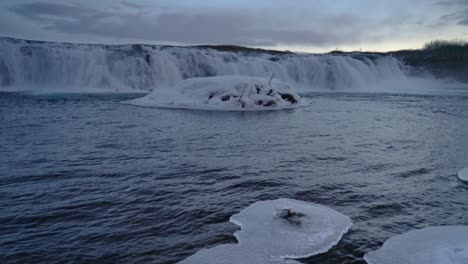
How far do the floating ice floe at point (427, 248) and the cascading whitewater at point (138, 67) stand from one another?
35.7m

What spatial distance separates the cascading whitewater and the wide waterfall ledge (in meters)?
16.7

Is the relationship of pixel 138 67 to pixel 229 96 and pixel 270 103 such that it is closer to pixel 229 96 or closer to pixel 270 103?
pixel 229 96

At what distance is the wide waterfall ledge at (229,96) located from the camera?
20.5m

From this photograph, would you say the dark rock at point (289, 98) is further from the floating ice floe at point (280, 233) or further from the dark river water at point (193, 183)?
the floating ice floe at point (280, 233)

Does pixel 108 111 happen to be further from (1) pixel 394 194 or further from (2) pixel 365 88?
(2) pixel 365 88

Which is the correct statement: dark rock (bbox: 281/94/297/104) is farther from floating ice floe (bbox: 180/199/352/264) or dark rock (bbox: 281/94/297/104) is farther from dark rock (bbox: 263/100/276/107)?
floating ice floe (bbox: 180/199/352/264)

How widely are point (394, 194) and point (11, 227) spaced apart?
20.7ft

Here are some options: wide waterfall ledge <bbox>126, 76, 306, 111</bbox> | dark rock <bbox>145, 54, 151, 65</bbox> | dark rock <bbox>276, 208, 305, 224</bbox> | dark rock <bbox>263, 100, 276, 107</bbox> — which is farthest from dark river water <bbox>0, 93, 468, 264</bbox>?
dark rock <bbox>145, 54, 151, 65</bbox>

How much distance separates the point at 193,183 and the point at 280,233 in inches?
105

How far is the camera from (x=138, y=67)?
127 feet

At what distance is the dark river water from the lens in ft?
14.9

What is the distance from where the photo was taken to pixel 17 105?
831 inches

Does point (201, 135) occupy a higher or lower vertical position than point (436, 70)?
lower

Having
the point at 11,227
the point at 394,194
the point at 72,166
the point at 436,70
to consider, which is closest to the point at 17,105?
the point at 72,166
